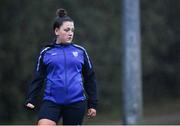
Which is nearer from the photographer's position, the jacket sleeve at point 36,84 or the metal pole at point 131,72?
the jacket sleeve at point 36,84

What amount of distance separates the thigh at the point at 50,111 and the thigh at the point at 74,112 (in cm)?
10

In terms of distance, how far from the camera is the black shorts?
621 cm

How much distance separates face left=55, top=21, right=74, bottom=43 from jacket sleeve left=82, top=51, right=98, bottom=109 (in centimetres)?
30

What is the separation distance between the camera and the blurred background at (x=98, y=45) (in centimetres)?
2283

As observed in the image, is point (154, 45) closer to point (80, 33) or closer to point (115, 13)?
point (115, 13)

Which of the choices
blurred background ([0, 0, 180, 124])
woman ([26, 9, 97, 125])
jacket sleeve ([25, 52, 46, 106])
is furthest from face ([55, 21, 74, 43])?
blurred background ([0, 0, 180, 124])

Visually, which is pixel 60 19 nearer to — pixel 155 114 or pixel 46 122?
pixel 46 122

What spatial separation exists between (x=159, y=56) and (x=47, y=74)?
22.4 metres

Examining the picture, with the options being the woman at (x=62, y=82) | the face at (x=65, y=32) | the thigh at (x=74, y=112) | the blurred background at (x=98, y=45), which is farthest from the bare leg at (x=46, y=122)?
the blurred background at (x=98, y=45)

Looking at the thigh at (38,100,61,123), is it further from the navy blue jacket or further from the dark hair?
the dark hair

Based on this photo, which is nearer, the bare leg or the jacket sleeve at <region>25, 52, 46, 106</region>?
the bare leg

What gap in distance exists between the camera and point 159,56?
2842cm

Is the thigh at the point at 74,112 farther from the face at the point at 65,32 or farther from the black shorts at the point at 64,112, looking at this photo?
the face at the point at 65,32

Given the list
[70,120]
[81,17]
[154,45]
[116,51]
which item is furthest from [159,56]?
[70,120]
